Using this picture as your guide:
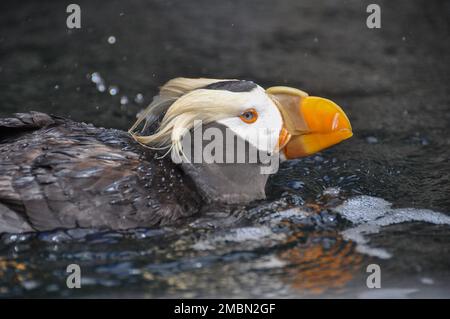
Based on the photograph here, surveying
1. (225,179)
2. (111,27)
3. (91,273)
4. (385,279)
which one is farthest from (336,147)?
(111,27)

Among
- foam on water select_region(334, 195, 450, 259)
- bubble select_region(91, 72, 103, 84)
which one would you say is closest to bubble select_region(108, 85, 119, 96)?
bubble select_region(91, 72, 103, 84)

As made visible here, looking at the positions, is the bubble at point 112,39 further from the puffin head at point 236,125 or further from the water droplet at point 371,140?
the puffin head at point 236,125

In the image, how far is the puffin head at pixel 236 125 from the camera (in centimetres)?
427

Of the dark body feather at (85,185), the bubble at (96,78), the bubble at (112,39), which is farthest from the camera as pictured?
the bubble at (112,39)

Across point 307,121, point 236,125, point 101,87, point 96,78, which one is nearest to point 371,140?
point 307,121

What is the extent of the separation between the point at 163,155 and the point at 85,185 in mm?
565

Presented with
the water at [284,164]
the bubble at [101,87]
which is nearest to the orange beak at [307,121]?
→ the water at [284,164]

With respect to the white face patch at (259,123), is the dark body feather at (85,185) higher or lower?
lower

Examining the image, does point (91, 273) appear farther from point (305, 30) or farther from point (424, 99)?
point (305, 30)

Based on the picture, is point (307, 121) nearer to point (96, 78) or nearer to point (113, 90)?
point (113, 90)

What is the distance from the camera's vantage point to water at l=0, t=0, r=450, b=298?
12.9 feet

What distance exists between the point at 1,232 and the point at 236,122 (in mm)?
1449

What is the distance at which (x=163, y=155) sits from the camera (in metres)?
4.42

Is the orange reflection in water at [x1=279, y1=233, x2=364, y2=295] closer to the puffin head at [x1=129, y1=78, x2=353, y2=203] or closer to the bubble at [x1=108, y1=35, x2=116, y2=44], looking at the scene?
the puffin head at [x1=129, y1=78, x2=353, y2=203]
